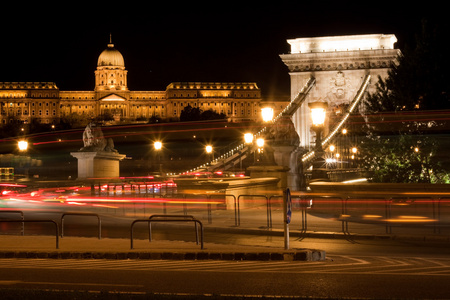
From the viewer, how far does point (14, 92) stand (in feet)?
634

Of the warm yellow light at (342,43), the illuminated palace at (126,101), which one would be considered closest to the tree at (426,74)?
the warm yellow light at (342,43)

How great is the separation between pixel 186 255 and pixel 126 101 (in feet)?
605

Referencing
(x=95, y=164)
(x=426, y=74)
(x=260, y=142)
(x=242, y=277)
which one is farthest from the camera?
(x=426, y=74)

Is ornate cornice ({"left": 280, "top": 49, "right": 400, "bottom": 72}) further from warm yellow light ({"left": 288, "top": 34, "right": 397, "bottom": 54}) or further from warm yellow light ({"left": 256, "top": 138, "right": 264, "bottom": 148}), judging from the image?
warm yellow light ({"left": 256, "top": 138, "right": 264, "bottom": 148})

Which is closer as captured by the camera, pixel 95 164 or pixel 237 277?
pixel 237 277

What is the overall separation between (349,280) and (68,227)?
453 inches

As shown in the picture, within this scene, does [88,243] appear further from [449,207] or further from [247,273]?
[449,207]

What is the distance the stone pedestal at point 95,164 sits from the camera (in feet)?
95.4

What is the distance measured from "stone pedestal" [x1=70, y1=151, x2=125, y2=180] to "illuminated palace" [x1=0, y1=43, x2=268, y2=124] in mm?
157948

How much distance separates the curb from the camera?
12.3 m

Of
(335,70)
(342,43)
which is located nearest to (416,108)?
(335,70)

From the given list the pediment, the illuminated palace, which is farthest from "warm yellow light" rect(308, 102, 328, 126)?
the pediment

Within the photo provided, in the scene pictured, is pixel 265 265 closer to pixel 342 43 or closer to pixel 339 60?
pixel 339 60

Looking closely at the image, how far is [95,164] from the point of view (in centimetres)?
2941
